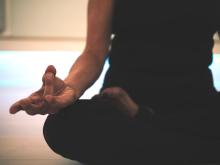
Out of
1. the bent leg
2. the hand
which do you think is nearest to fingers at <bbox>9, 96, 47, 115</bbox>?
the hand

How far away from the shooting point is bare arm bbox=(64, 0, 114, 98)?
1014mm

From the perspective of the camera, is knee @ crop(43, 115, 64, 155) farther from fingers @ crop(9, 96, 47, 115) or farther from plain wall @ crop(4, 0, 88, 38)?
plain wall @ crop(4, 0, 88, 38)

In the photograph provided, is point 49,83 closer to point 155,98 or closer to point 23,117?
point 155,98

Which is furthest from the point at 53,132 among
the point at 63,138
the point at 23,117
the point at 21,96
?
the point at 21,96

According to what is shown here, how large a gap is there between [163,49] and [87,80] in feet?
0.64

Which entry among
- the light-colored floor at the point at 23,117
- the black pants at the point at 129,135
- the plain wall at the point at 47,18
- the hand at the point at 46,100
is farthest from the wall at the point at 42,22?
the hand at the point at 46,100

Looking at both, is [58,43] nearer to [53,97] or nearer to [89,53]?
[89,53]

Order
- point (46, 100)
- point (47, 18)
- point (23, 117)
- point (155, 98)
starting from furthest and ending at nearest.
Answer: point (47, 18), point (23, 117), point (155, 98), point (46, 100)

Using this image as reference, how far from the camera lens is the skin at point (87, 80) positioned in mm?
774

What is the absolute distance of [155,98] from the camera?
1026mm

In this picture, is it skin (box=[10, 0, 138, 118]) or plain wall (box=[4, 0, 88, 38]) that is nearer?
skin (box=[10, 0, 138, 118])

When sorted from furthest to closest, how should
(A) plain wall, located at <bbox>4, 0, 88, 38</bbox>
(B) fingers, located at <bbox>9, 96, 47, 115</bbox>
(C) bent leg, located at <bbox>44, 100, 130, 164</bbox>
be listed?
(A) plain wall, located at <bbox>4, 0, 88, 38</bbox>, (C) bent leg, located at <bbox>44, 100, 130, 164</bbox>, (B) fingers, located at <bbox>9, 96, 47, 115</bbox>

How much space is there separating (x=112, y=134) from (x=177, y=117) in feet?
0.48

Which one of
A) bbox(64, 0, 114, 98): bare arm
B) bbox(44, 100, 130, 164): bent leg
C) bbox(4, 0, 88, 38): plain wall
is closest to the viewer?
bbox(44, 100, 130, 164): bent leg
